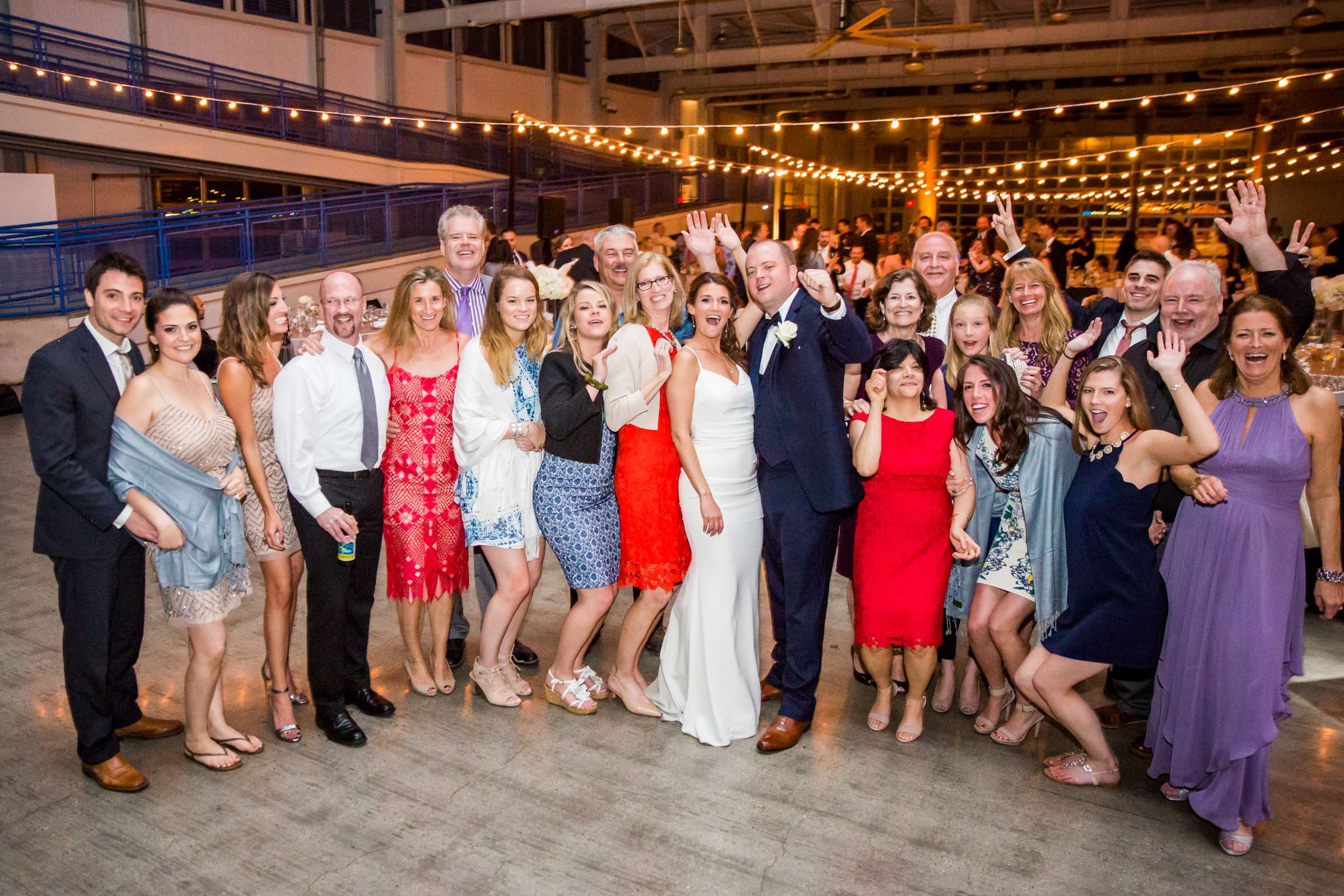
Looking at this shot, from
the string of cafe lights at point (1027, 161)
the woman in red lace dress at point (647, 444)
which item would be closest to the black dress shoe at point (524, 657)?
the woman in red lace dress at point (647, 444)

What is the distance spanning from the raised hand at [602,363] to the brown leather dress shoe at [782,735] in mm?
1365

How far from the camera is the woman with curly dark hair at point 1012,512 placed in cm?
320

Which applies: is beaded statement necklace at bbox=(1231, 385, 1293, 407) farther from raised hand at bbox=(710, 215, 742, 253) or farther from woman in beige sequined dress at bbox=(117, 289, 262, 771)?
woman in beige sequined dress at bbox=(117, 289, 262, 771)

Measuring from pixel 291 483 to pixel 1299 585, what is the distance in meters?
3.14

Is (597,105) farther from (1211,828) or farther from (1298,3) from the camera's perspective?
(1211,828)

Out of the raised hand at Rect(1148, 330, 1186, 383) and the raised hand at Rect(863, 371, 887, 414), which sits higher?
the raised hand at Rect(1148, 330, 1186, 383)

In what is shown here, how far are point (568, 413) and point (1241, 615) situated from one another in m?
2.18

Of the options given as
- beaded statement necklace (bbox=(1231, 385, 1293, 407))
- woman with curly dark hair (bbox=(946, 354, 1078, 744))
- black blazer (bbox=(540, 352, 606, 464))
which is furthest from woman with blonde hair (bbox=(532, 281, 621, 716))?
beaded statement necklace (bbox=(1231, 385, 1293, 407))

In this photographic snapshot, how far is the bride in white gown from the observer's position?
129 inches

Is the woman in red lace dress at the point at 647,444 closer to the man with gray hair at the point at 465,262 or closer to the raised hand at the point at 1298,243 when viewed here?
the man with gray hair at the point at 465,262

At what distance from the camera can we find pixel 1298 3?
13.3 metres

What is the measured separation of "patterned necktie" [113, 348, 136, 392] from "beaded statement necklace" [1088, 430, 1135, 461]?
2992 mm

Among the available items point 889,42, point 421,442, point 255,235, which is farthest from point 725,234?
point 889,42

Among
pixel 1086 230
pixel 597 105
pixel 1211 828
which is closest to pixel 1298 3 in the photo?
pixel 1086 230
